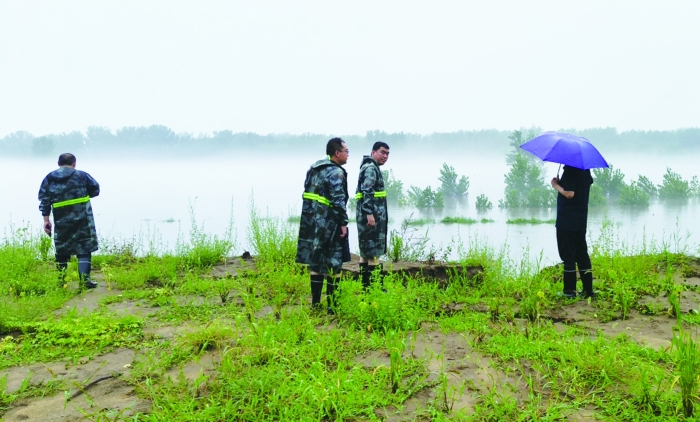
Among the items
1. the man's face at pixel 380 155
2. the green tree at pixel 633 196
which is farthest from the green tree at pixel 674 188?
the man's face at pixel 380 155

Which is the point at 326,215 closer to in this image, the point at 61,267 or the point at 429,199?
the point at 61,267

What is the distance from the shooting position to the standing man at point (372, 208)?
226 inches

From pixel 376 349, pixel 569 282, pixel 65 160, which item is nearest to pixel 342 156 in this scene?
pixel 376 349

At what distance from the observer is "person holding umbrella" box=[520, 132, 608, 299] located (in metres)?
5.34

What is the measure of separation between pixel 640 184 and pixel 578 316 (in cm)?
2612

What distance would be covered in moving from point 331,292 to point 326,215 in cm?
86

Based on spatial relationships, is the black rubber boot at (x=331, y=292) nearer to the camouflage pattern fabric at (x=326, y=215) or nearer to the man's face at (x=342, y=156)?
the camouflage pattern fabric at (x=326, y=215)

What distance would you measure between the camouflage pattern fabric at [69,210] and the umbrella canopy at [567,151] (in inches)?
238

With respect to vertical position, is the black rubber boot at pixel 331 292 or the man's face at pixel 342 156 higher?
the man's face at pixel 342 156

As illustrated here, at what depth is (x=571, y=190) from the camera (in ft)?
18.2

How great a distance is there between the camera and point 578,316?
5.15 m

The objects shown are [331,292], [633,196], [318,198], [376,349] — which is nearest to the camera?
[376,349]

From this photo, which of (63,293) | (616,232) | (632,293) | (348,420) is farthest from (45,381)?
(616,232)

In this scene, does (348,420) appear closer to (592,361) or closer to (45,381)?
(592,361)
